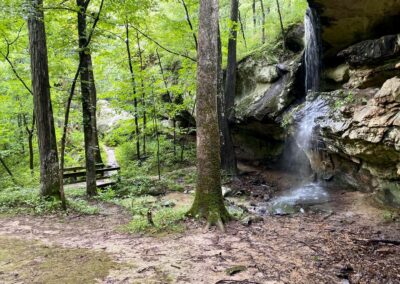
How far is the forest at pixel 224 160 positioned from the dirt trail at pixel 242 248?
3cm

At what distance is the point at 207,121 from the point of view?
20.0ft

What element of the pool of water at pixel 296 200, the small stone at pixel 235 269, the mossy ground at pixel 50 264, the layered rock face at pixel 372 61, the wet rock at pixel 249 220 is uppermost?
the layered rock face at pixel 372 61

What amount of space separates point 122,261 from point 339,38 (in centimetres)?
968

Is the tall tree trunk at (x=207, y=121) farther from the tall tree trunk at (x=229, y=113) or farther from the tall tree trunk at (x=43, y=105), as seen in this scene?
the tall tree trunk at (x=229, y=113)

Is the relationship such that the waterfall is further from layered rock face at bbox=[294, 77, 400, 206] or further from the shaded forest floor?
the shaded forest floor

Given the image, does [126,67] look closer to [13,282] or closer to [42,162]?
[42,162]

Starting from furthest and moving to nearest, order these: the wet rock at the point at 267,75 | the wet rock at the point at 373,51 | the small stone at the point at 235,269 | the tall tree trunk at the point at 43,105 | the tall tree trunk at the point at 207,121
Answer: the wet rock at the point at 267,75 < the wet rock at the point at 373,51 < the tall tree trunk at the point at 43,105 < the tall tree trunk at the point at 207,121 < the small stone at the point at 235,269

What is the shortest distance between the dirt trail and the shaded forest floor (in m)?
0.01

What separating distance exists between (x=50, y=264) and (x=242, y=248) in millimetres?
2729

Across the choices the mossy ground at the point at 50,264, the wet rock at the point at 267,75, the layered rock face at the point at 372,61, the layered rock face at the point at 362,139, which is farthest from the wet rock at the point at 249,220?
the wet rock at the point at 267,75

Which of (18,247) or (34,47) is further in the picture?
(34,47)

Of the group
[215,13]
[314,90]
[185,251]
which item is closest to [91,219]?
[185,251]

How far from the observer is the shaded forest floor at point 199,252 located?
3648 mm

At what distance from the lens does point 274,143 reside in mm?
13984
